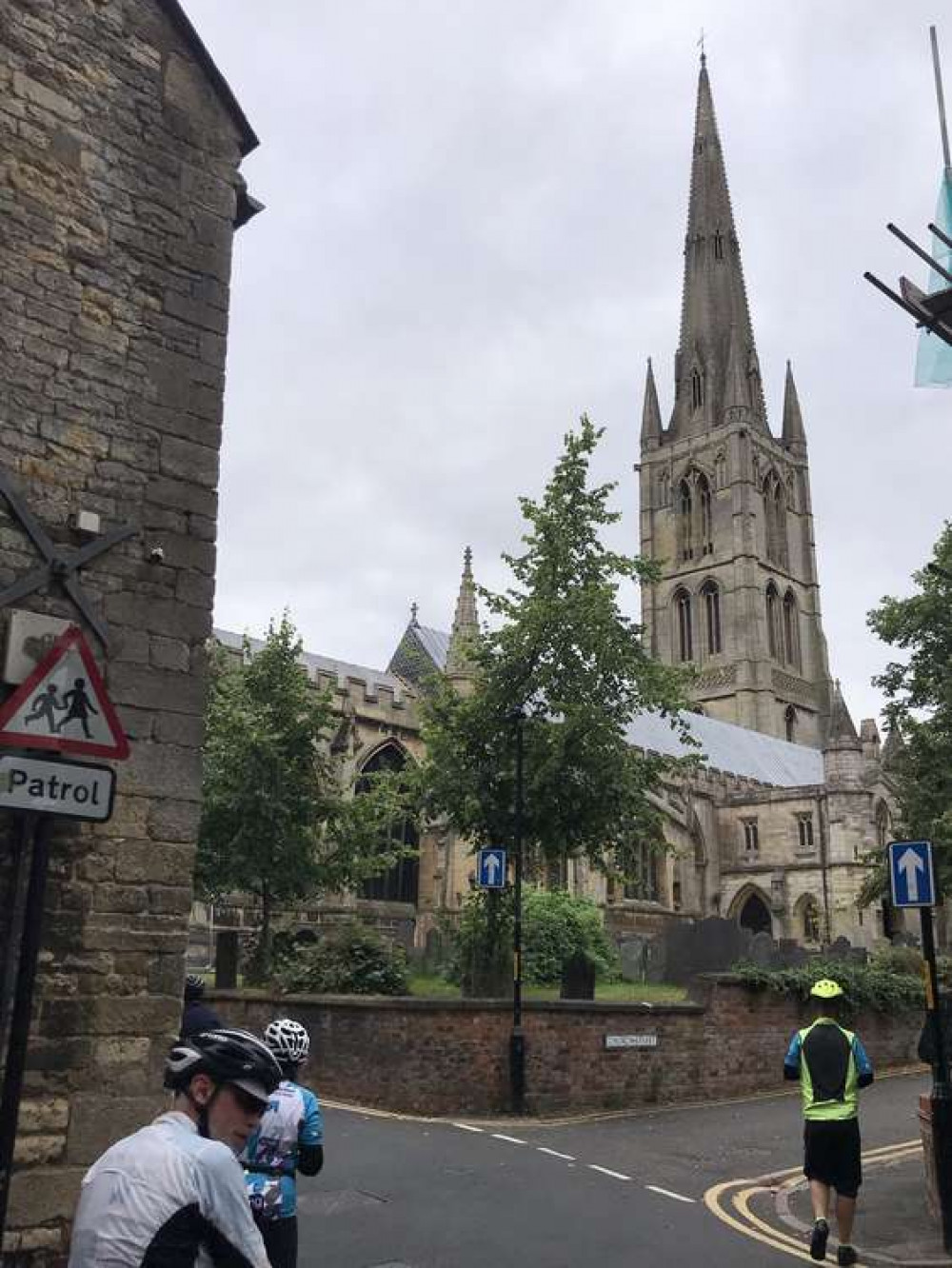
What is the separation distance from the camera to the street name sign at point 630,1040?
16.1 m

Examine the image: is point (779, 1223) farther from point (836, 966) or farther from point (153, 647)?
point (836, 966)

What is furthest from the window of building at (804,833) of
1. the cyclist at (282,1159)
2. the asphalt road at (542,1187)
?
the cyclist at (282,1159)

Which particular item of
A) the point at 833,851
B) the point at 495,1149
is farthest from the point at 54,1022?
the point at 833,851

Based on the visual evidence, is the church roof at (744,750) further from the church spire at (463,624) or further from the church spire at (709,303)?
the church spire at (709,303)

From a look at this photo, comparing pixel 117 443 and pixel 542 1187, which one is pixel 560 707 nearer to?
pixel 542 1187

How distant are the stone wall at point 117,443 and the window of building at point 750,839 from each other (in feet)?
143

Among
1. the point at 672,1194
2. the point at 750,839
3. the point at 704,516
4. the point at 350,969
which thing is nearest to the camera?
the point at 672,1194

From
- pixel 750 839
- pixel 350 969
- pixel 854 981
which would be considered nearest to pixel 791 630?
pixel 750 839

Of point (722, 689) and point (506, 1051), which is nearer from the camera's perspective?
point (506, 1051)

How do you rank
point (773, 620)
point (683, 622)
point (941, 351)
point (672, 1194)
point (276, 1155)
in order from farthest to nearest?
point (683, 622)
point (773, 620)
point (941, 351)
point (672, 1194)
point (276, 1155)

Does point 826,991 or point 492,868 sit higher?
point 492,868

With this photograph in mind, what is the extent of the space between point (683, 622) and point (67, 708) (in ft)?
252

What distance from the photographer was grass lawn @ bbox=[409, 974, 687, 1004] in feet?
64.0

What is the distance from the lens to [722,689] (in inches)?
2965
